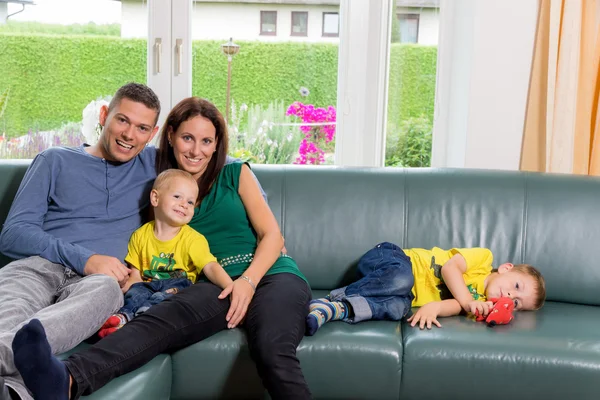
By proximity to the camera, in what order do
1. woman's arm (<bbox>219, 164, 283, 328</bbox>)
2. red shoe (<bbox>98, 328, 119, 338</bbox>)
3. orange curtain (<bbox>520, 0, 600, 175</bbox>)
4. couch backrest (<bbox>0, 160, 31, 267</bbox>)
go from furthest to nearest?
1. orange curtain (<bbox>520, 0, 600, 175</bbox>)
2. couch backrest (<bbox>0, 160, 31, 267</bbox>)
3. woman's arm (<bbox>219, 164, 283, 328</bbox>)
4. red shoe (<bbox>98, 328, 119, 338</bbox>)

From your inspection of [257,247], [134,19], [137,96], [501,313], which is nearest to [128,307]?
[257,247]

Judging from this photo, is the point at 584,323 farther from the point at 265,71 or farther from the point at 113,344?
the point at 265,71

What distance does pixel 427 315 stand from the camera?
2.38m

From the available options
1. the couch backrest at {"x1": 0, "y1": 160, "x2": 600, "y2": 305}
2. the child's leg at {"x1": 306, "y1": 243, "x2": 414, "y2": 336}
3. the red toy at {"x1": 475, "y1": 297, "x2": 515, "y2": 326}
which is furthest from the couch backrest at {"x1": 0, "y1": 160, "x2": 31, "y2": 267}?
the red toy at {"x1": 475, "y1": 297, "x2": 515, "y2": 326}

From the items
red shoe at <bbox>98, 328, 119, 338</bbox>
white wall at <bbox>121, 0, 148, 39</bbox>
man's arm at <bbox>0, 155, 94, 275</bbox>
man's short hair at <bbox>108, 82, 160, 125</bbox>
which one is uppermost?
white wall at <bbox>121, 0, 148, 39</bbox>

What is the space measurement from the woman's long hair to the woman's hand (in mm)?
407

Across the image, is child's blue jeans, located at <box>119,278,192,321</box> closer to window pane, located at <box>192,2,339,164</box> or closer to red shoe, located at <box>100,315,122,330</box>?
red shoe, located at <box>100,315,122,330</box>

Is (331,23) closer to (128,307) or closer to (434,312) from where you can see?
(434,312)

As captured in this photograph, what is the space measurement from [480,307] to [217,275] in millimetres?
836

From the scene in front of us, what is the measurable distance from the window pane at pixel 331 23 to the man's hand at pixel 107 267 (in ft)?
5.80

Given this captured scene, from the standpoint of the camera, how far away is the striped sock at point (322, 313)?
7.37 ft

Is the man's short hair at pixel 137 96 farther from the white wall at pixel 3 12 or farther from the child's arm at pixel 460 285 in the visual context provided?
the white wall at pixel 3 12

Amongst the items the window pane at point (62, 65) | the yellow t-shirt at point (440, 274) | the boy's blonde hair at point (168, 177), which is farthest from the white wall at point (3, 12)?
the yellow t-shirt at point (440, 274)

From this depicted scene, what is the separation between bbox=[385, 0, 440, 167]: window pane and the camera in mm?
3629
